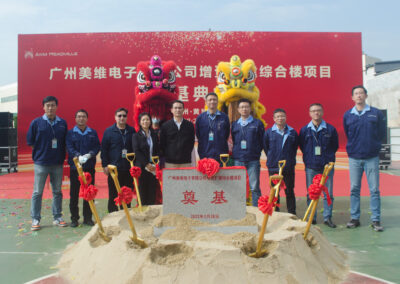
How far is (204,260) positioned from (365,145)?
241 centimetres

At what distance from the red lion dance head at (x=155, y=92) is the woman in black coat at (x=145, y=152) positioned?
521 millimetres

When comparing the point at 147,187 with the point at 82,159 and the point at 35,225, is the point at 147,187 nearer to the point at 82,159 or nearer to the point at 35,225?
the point at 82,159

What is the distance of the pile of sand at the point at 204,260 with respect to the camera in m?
2.06

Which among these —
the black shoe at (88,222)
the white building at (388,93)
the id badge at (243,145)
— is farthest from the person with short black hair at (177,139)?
the white building at (388,93)

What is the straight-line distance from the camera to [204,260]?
209 centimetres

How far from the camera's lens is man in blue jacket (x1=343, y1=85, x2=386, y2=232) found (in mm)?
3549

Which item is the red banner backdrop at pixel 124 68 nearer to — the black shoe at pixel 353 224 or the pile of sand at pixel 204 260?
the black shoe at pixel 353 224

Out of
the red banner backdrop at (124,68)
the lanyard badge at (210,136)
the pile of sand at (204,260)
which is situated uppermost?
the red banner backdrop at (124,68)

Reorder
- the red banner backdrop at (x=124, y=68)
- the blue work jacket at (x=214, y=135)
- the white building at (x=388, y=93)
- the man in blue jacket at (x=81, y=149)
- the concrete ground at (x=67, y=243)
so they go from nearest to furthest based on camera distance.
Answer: the concrete ground at (x=67, y=243) → the blue work jacket at (x=214, y=135) → the man in blue jacket at (x=81, y=149) → the red banner backdrop at (x=124, y=68) → the white building at (x=388, y=93)

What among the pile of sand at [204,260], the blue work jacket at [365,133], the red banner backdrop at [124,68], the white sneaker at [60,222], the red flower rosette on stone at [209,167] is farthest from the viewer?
the red banner backdrop at [124,68]

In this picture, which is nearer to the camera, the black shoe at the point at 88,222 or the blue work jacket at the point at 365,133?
the blue work jacket at the point at 365,133

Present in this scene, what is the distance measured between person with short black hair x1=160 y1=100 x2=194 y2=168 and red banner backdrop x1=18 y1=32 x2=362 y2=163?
4061mm

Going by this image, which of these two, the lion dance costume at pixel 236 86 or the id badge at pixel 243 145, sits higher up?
the lion dance costume at pixel 236 86

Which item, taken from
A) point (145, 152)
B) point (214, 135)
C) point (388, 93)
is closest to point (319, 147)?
point (214, 135)
